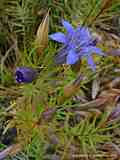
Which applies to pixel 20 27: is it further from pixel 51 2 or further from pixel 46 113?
pixel 46 113

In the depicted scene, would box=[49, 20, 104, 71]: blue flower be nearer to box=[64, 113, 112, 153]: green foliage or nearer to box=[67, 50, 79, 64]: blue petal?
box=[67, 50, 79, 64]: blue petal

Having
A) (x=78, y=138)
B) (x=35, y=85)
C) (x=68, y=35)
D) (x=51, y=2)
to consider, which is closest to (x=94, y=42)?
(x=68, y=35)

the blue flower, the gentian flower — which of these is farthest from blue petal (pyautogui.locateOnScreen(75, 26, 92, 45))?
the gentian flower

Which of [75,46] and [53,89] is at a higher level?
[75,46]

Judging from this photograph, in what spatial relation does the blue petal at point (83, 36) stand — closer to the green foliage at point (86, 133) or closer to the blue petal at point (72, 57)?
the blue petal at point (72, 57)

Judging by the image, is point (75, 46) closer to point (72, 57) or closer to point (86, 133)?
point (72, 57)

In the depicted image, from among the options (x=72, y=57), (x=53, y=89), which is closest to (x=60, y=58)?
(x=72, y=57)

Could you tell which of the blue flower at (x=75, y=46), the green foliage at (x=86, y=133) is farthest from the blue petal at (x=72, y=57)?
the green foliage at (x=86, y=133)

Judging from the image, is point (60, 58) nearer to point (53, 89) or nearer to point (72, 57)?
point (72, 57)

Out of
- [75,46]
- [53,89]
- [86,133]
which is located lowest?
[86,133]

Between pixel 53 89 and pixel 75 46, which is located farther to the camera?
pixel 53 89
